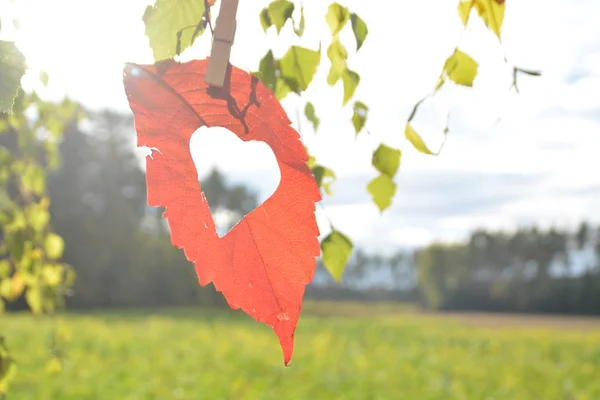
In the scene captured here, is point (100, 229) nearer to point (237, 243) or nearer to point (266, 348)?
point (266, 348)

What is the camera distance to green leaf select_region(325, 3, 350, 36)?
0.82 meters

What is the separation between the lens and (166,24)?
1.93 ft

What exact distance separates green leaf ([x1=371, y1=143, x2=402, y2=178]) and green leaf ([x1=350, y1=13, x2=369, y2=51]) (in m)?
0.18

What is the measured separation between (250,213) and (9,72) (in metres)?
0.29

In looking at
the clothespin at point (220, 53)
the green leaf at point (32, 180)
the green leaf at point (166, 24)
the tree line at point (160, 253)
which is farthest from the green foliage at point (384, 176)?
the tree line at point (160, 253)

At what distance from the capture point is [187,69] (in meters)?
0.46

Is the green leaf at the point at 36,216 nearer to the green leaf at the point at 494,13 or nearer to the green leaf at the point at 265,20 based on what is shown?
the green leaf at the point at 265,20

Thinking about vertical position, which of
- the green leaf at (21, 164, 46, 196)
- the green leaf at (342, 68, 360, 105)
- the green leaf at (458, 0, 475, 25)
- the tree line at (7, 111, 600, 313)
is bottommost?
the tree line at (7, 111, 600, 313)

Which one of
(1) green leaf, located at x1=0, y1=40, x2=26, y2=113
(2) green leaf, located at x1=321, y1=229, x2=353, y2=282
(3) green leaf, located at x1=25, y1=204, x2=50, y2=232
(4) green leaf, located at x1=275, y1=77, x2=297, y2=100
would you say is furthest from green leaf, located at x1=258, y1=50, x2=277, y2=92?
(3) green leaf, located at x1=25, y1=204, x2=50, y2=232

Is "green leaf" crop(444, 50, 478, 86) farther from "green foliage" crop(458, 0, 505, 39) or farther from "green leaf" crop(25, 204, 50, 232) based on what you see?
"green leaf" crop(25, 204, 50, 232)

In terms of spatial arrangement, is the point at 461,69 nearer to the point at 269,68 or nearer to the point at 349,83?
the point at 349,83

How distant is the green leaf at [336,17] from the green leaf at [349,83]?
6cm

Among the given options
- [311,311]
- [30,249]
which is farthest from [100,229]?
[30,249]

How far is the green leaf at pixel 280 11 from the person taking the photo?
803mm
